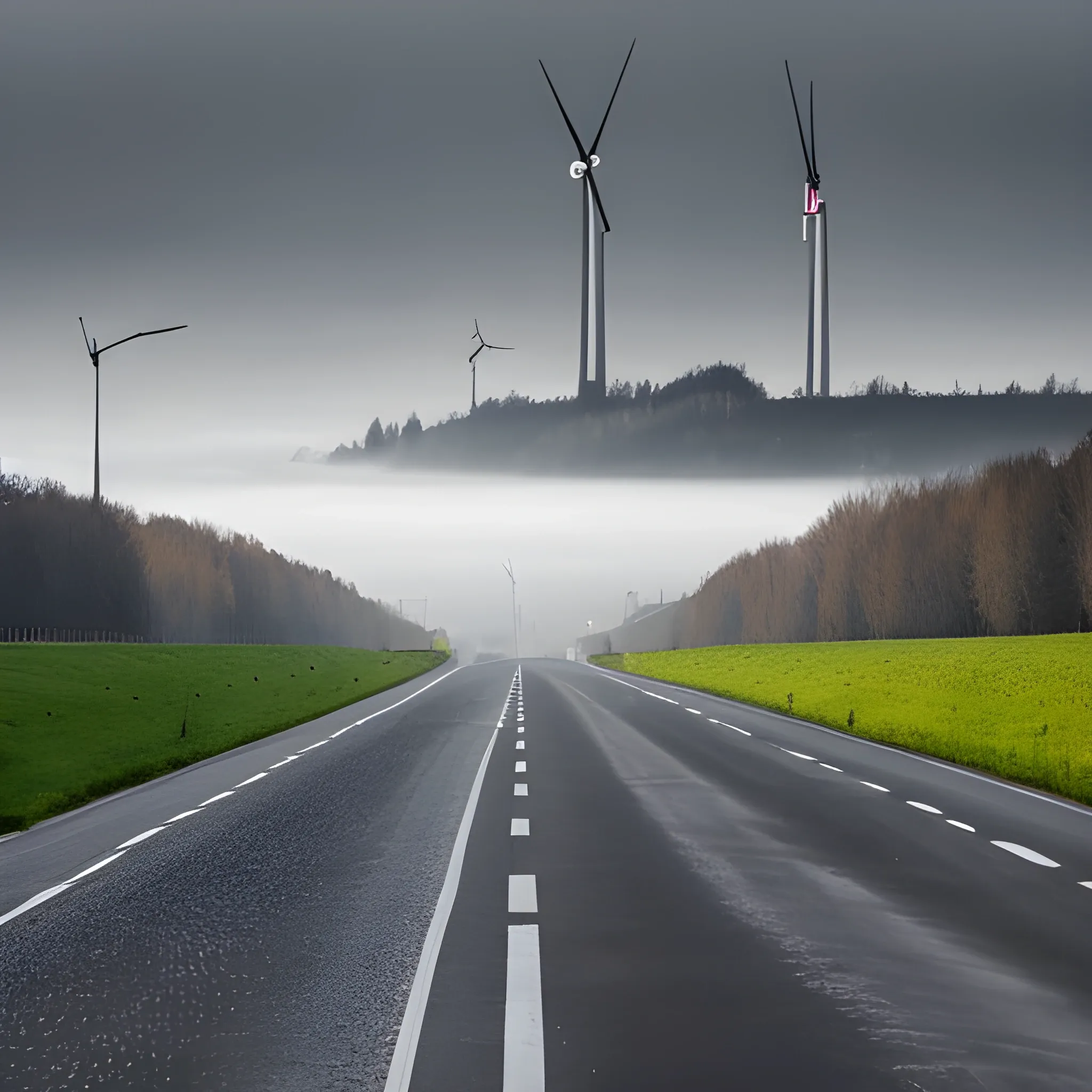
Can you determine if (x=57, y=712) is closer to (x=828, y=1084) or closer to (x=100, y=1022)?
(x=100, y=1022)

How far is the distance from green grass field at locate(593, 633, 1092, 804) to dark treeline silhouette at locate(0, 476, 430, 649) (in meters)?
40.0

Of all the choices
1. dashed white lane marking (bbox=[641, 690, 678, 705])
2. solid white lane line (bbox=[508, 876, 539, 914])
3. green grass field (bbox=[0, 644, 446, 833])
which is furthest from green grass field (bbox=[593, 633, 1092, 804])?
green grass field (bbox=[0, 644, 446, 833])

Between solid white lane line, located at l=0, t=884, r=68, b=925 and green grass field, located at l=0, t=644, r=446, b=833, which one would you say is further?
green grass field, located at l=0, t=644, r=446, b=833

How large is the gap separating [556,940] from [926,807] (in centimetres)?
709

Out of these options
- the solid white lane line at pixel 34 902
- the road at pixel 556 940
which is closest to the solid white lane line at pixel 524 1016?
the road at pixel 556 940

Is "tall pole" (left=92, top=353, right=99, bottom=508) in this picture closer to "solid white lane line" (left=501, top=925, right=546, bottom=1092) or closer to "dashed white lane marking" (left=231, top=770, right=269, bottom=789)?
"dashed white lane marking" (left=231, top=770, right=269, bottom=789)

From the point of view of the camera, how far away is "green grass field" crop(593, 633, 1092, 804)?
17.9 meters

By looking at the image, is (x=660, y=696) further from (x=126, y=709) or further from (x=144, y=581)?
(x=144, y=581)

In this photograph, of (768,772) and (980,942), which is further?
(768,772)

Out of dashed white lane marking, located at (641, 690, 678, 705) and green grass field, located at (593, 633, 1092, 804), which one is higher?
green grass field, located at (593, 633, 1092, 804)

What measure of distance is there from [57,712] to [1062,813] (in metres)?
21.5

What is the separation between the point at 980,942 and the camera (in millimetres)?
6805

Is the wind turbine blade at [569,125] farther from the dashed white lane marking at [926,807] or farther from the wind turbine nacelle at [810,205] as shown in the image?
the dashed white lane marking at [926,807]

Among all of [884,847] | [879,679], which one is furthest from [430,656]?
[884,847]
